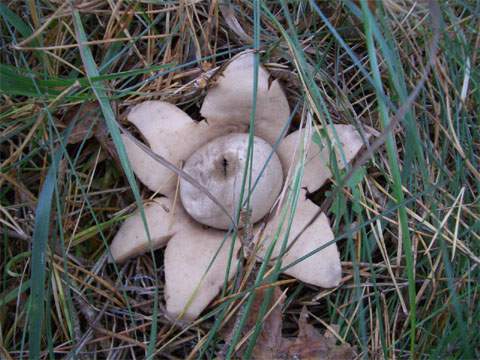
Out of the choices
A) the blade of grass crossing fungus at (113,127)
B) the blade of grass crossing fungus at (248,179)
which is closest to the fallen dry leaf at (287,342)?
the blade of grass crossing fungus at (248,179)

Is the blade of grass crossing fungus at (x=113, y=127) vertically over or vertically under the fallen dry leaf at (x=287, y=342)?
over

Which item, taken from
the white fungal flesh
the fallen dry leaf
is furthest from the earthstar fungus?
the fallen dry leaf

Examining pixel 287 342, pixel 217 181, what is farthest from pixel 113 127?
pixel 287 342

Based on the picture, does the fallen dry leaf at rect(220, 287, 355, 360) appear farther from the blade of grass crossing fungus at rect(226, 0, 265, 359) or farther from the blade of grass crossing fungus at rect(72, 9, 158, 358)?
the blade of grass crossing fungus at rect(72, 9, 158, 358)

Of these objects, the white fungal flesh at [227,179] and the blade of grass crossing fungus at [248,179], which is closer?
the blade of grass crossing fungus at [248,179]

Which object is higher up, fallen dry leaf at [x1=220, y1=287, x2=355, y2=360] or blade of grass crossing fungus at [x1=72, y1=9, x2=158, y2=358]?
blade of grass crossing fungus at [x1=72, y1=9, x2=158, y2=358]

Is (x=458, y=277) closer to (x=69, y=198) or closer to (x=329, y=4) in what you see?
(x=329, y=4)

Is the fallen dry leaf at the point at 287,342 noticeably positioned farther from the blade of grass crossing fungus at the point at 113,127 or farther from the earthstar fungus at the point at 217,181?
the blade of grass crossing fungus at the point at 113,127
